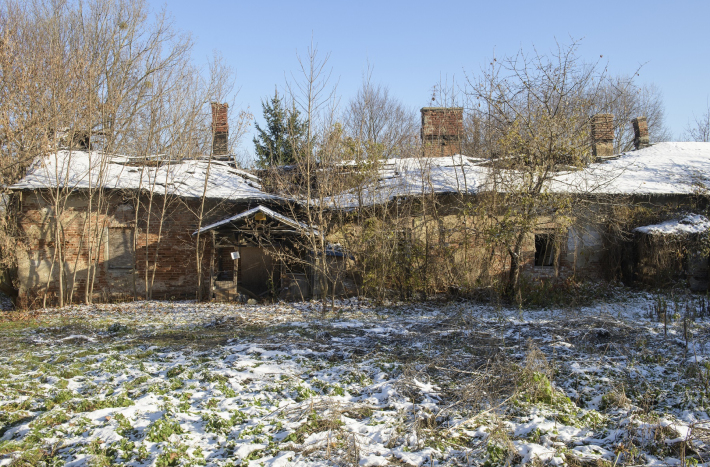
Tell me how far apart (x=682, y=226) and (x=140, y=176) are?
47.4 ft

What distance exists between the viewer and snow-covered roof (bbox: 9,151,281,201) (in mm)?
12016

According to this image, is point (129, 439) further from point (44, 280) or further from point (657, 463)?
point (44, 280)

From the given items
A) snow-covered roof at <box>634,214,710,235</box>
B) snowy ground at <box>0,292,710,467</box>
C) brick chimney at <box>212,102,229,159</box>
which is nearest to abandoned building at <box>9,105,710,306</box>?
snow-covered roof at <box>634,214,710,235</box>

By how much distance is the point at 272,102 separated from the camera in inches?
854

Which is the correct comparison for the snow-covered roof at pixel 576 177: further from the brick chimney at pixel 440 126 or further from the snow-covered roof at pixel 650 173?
the brick chimney at pixel 440 126

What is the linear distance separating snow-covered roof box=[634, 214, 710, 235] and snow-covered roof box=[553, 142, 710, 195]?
868 millimetres

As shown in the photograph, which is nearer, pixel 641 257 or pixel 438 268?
pixel 438 268

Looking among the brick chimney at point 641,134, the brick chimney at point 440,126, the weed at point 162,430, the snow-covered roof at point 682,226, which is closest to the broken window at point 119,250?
the brick chimney at point 440,126

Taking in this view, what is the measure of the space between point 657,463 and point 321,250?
7.45 meters

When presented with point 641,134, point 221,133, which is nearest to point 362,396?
point 221,133

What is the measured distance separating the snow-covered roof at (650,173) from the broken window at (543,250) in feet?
4.90

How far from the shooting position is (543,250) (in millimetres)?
14297

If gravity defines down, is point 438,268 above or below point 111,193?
below

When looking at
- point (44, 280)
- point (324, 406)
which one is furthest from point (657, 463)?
point (44, 280)
